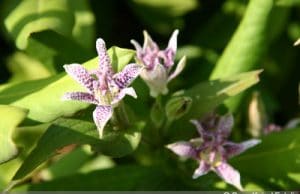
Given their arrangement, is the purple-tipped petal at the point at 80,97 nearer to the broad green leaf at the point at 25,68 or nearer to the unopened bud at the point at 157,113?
the unopened bud at the point at 157,113

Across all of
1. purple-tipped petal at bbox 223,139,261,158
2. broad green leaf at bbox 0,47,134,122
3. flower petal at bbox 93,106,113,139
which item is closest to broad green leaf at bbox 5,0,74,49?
broad green leaf at bbox 0,47,134,122

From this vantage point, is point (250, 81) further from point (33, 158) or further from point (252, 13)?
point (33, 158)

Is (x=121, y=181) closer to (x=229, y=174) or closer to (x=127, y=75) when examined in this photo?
(x=229, y=174)

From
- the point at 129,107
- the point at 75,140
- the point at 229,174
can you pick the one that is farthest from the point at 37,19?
the point at 229,174

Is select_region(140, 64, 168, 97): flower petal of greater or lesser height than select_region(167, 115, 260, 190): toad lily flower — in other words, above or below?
above

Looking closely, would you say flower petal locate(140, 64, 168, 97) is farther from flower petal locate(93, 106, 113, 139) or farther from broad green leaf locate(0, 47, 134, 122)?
flower petal locate(93, 106, 113, 139)

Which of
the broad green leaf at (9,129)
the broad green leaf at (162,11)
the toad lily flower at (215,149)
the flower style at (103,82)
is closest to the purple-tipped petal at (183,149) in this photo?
the toad lily flower at (215,149)
